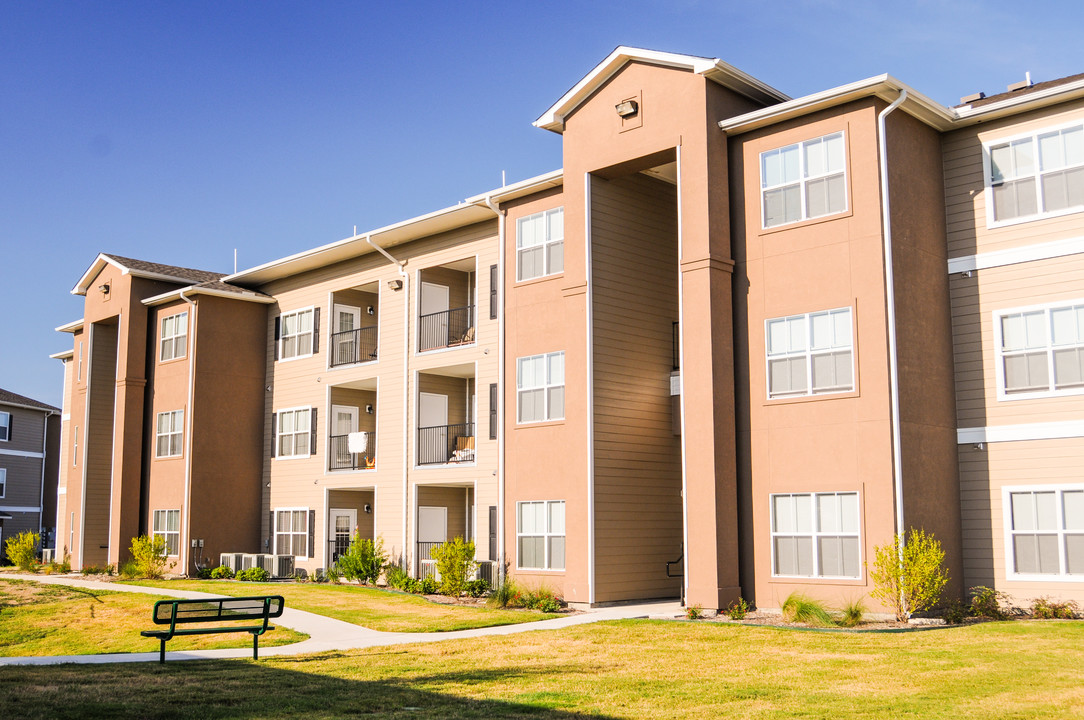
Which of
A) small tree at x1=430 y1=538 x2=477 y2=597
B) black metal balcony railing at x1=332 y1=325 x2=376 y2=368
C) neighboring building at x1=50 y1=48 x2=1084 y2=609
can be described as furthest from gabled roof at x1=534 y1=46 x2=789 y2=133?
black metal balcony railing at x1=332 y1=325 x2=376 y2=368

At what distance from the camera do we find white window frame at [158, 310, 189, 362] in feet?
110

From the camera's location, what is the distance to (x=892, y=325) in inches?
718

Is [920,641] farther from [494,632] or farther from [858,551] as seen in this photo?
[494,632]

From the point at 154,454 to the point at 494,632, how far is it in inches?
802

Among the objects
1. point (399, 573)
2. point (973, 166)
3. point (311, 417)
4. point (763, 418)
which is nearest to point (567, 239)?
point (763, 418)

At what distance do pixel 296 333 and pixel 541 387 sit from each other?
1222cm

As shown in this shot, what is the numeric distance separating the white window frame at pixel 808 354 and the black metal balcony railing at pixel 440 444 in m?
10.3

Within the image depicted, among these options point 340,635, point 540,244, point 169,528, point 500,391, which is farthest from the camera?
point 169,528

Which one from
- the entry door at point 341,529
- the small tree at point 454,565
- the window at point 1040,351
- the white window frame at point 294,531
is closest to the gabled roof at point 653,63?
the window at point 1040,351

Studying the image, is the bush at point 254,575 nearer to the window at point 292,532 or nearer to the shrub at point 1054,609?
the window at point 292,532

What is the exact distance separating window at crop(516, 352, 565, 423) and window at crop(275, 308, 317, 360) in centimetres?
1029

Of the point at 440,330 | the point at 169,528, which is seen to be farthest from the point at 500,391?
the point at 169,528

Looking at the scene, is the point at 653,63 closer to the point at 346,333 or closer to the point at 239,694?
the point at 346,333

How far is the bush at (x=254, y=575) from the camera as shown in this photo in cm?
3004
